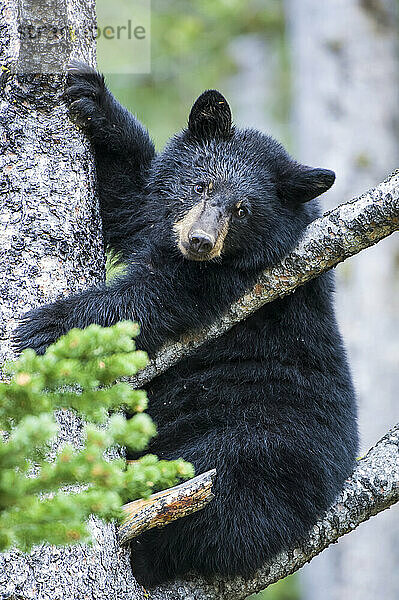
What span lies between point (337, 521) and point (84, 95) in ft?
8.41

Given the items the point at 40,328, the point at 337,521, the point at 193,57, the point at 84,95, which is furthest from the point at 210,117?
the point at 193,57

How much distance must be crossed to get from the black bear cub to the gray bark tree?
3.9 inches

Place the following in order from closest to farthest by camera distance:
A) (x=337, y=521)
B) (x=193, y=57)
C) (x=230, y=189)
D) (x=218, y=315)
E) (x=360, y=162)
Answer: (x=337, y=521) → (x=218, y=315) → (x=230, y=189) → (x=360, y=162) → (x=193, y=57)

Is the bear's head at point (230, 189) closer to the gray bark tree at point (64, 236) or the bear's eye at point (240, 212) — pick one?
the bear's eye at point (240, 212)

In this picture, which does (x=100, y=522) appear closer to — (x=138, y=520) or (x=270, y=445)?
(x=138, y=520)

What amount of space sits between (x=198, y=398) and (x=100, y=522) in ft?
4.50

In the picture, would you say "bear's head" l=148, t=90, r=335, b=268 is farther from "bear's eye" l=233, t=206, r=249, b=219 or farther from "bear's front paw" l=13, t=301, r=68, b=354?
"bear's front paw" l=13, t=301, r=68, b=354

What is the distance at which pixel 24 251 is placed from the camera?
3102 millimetres

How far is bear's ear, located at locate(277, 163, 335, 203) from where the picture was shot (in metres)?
4.04

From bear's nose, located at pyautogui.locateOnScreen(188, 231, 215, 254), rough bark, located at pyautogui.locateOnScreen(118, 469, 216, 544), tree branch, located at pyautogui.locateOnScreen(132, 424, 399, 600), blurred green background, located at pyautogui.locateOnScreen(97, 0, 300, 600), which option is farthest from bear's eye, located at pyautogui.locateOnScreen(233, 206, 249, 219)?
blurred green background, located at pyautogui.locateOnScreen(97, 0, 300, 600)

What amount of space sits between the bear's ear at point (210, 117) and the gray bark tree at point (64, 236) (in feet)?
2.81

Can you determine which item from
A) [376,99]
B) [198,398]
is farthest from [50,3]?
[376,99]

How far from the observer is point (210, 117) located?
14.3 ft

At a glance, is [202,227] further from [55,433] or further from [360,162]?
[360,162]
